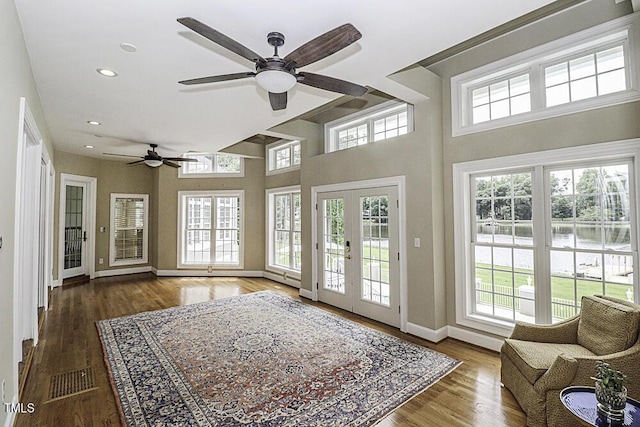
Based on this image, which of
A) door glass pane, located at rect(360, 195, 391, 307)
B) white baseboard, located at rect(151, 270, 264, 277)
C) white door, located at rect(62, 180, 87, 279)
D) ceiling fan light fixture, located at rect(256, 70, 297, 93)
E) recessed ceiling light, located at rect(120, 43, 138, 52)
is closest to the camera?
ceiling fan light fixture, located at rect(256, 70, 297, 93)

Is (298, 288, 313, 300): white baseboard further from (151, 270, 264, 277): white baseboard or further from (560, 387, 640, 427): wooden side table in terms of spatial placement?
(560, 387, 640, 427): wooden side table

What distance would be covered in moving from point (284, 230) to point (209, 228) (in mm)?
2091

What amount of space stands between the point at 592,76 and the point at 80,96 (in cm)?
536

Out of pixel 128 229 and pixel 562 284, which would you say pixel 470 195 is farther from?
pixel 128 229

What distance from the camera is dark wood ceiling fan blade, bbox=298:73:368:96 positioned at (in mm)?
2434

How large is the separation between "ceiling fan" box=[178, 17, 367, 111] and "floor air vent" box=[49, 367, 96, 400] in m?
2.76

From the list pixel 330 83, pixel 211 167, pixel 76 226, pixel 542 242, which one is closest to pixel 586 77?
pixel 542 242

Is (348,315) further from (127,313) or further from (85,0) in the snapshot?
(85,0)

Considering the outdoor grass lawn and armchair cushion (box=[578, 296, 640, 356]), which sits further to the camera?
the outdoor grass lawn

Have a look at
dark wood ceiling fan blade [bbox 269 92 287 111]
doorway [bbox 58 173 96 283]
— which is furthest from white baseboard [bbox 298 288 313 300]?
doorway [bbox 58 173 96 283]

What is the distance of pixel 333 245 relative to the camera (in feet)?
17.3

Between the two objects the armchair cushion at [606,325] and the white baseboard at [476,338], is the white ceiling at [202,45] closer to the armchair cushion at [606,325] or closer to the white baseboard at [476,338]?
the armchair cushion at [606,325]

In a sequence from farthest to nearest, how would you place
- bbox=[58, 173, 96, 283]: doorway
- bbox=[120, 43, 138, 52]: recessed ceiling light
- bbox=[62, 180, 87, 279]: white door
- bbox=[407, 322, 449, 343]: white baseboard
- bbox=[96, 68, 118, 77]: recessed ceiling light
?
1. bbox=[62, 180, 87, 279]: white door
2. bbox=[58, 173, 96, 283]: doorway
3. bbox=[407, 322, 449, 343]: white baseboard
4. bbox=[96, 68, 118, 77]: recessed ceiling light
5. bbox=[120, 43, 138, 52]: recessed ceiling light

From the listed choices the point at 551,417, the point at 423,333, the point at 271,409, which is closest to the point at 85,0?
the point at 271,409
